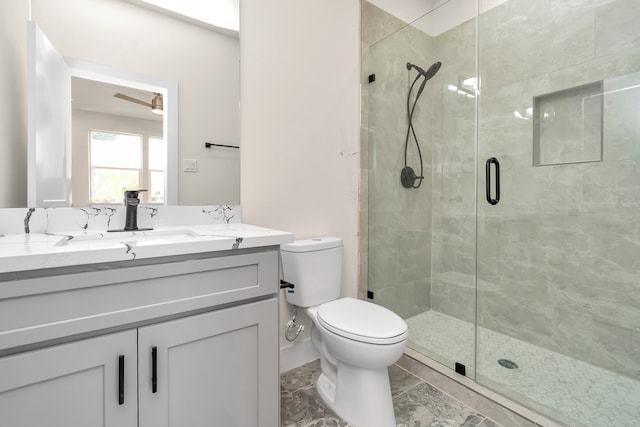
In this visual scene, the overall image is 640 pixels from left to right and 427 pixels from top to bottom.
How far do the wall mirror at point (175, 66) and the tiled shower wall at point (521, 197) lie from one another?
3.26 ft

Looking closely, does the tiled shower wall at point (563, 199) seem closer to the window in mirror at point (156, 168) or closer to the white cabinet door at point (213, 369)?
the white cabinet door at point (213, 369)

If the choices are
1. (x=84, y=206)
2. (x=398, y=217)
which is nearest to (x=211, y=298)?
(x=84, y=206)

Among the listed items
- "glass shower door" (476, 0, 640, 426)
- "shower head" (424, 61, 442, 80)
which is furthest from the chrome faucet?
"shower head" (424, 61, 442, 80)

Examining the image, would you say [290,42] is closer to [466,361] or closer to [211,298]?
[211,298]

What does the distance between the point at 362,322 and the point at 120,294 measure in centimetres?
91

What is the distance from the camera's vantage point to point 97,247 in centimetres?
75

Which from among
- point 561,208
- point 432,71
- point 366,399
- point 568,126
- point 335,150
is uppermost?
point 432,71

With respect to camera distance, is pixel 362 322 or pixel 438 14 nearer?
pixel 362 322

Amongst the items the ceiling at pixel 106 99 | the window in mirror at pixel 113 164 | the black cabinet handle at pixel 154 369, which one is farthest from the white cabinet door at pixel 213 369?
the ceiling at pixel 106 99

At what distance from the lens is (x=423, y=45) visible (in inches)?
83.1

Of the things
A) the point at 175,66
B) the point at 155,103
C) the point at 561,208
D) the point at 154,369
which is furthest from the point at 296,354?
the point at 561,208

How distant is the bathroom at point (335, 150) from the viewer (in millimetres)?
1567

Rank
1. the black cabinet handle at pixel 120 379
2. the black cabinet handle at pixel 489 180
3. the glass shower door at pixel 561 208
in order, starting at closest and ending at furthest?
the black cabinet handle at pixel 120 379 < the glass shower door at pixel 561 208 < the black cabinet handle at pixel 489 180

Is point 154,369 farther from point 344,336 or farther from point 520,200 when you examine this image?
point 520,200
